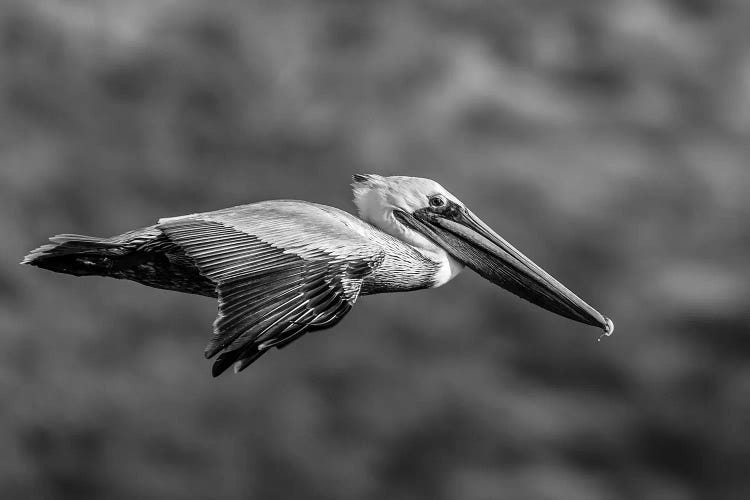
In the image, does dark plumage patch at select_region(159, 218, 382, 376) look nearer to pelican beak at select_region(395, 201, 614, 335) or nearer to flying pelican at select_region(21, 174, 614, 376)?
flying pelican at select_region(21, 174, 614, 376)

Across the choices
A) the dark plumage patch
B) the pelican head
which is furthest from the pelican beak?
the dark plumage patch

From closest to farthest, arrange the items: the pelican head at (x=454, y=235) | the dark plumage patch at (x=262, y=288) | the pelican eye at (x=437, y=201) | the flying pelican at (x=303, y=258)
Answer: the dark plumage patch at (x=262, y=288)
the flying pelican at (x=303, y=258)
the pelican head at (x=454, y=235)
the pelican eye at (x=437, y=201)

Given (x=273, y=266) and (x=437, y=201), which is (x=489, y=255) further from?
(x=273, y=266)

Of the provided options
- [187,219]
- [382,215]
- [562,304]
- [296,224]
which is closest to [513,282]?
[562,304]

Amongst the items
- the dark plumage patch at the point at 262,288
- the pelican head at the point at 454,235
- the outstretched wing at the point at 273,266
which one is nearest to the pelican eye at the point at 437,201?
the pelican head at the point at 454,235

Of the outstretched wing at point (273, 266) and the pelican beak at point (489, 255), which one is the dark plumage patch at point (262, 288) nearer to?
the outstretched wing at point (273, 266)

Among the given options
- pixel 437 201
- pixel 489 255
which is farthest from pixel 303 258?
pixel 489 255

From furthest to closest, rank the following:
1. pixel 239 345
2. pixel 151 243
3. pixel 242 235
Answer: pixel 151 243 → pixel 242 235 → pixel 239 345

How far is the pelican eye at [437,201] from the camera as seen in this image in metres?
7.37

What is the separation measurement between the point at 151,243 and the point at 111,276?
1.61ft

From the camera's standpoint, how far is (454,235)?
739 cm

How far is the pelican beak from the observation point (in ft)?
23.8

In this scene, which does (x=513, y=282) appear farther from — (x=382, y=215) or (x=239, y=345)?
(x=239, y=345)

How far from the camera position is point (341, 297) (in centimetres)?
601
